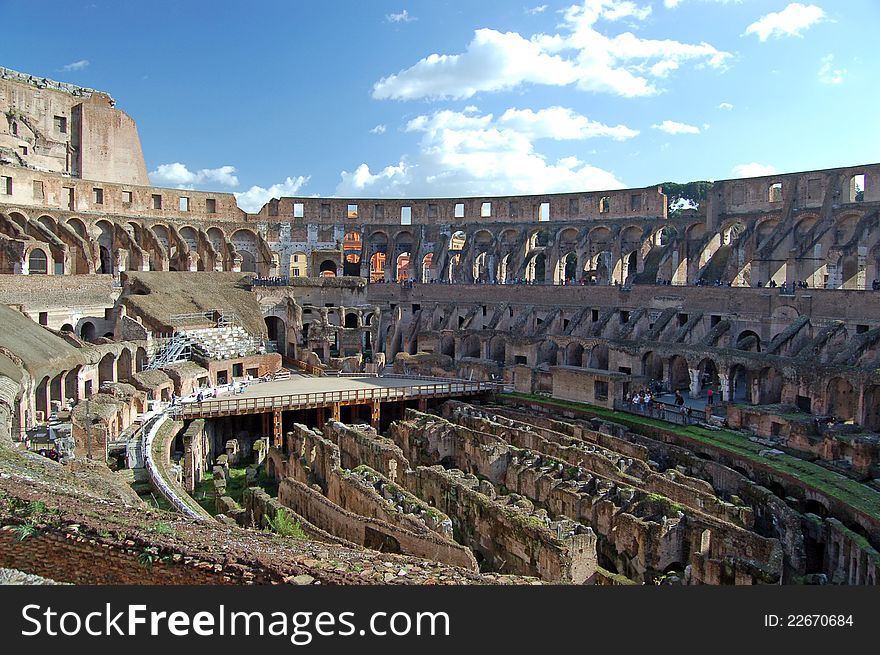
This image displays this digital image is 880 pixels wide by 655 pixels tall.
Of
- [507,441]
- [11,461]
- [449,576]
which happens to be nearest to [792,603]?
[449,576]

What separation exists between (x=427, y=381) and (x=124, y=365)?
14176 mm

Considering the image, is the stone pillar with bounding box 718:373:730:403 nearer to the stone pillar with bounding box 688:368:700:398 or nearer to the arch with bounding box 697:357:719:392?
the arch with bounding box 697:357:719:392

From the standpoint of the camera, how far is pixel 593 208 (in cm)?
4900

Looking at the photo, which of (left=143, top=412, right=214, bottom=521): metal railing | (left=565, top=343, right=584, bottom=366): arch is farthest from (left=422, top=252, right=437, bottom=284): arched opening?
(left=143, top=412, right=214, bottom=521): metal railing

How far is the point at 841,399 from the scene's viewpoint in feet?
83.7

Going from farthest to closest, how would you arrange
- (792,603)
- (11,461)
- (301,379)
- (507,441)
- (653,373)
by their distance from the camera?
(301,379)
(653,373)
(507,441)
(11,461)
(792,603)

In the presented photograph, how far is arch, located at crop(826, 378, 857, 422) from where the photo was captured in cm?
2517

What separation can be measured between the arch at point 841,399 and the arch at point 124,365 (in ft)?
91.9

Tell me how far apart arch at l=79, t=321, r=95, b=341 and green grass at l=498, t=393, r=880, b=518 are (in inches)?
985

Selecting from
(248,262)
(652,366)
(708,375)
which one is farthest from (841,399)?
(248,262)

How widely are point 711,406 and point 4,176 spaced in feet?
131

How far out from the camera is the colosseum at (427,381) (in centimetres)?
1595

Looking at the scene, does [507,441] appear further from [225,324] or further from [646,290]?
[225,324]

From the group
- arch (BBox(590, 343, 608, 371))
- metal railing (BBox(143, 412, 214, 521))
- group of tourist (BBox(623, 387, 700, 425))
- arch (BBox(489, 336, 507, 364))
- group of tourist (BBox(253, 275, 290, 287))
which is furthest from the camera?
group of tourist (BBox(253, 275, 290, 287))
